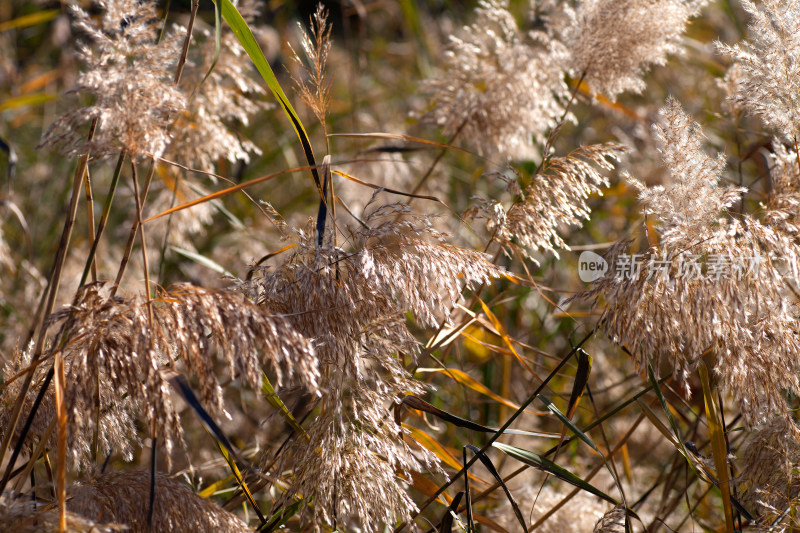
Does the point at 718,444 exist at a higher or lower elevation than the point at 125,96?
lower

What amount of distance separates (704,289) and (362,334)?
61 cm

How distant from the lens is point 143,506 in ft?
3.94

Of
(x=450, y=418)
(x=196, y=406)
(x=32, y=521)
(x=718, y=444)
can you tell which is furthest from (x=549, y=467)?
(x=32, y=521)

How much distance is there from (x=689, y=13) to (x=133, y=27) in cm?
133

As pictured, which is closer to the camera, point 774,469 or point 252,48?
point 252,48

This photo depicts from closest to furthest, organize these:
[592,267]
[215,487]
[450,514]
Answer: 1. [450,514]
2. [592,267]
3. [215,487]

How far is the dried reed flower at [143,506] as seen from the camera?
3.84ft

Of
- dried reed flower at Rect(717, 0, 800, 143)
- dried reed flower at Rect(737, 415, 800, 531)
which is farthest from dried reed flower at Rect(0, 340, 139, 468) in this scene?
dried reed flower at Rect(717, 0, 800, 143)

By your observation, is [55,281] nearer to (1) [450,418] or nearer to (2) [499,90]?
(1) [450,418]

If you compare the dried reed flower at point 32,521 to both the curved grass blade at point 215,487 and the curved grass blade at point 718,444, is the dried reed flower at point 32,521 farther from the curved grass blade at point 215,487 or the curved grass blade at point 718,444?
the curved grass blade at point 718,444

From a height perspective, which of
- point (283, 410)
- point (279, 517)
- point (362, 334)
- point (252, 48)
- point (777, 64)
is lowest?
point (279, 517)

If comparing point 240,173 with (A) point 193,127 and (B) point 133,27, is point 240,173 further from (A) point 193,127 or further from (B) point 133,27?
(B) point 133,27

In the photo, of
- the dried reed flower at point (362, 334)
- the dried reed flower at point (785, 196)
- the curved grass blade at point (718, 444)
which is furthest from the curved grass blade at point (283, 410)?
the dried reed flower at point (785, 196)

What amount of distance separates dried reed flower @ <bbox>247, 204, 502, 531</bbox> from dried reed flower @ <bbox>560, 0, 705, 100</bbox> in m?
0.82
